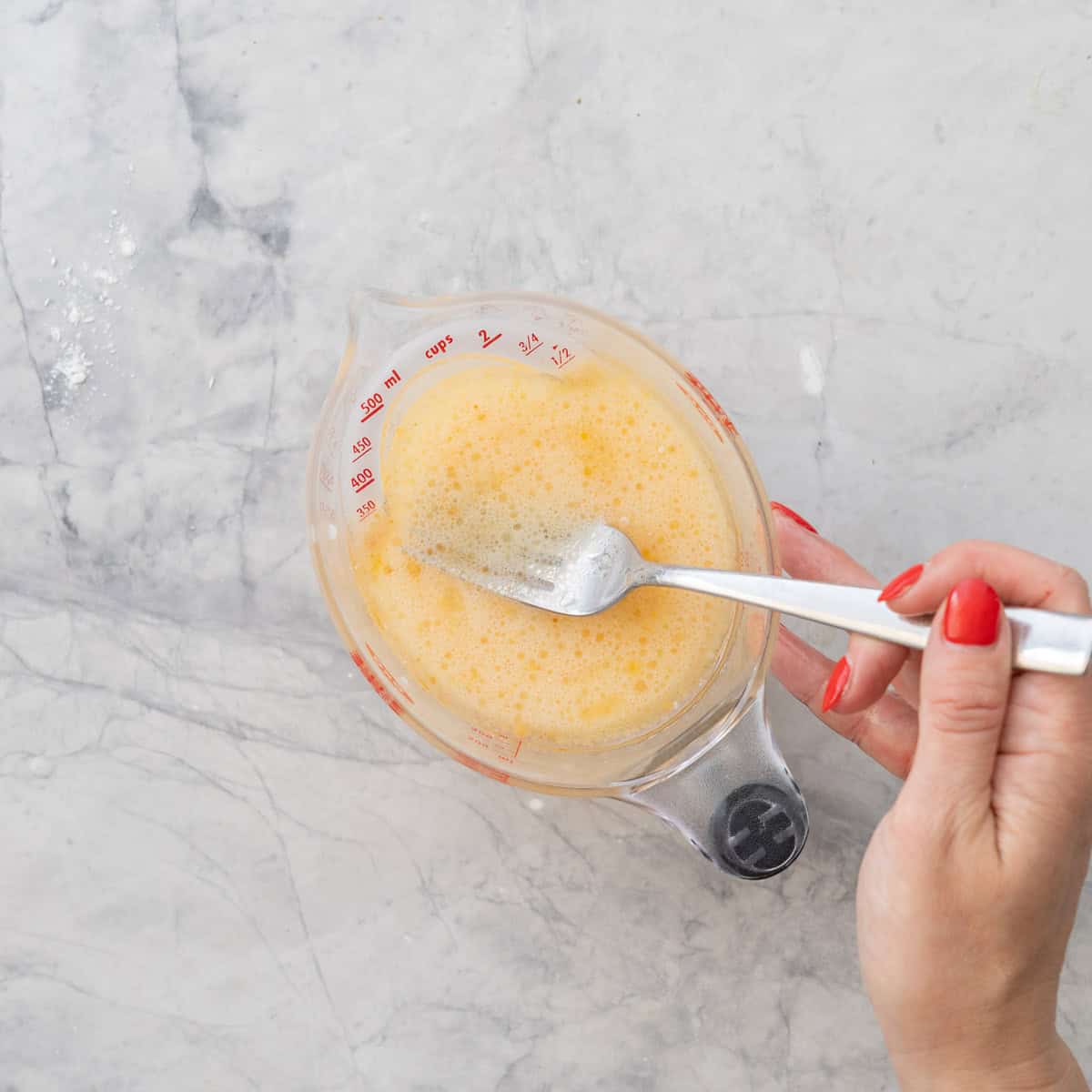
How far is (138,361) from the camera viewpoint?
1.20 meters

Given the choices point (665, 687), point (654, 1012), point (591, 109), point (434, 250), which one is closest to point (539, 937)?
point (654, 1012)

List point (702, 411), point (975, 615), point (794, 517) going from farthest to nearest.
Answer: point (794, 517) → point (702, 411) → point (975, 615)

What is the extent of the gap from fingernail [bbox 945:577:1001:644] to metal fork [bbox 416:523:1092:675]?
3 centimetres

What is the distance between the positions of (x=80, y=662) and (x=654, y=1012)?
786mm

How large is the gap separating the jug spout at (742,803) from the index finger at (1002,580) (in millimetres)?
213

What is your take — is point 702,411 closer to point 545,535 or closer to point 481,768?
point 545,535

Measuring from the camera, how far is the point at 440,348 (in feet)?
3.50

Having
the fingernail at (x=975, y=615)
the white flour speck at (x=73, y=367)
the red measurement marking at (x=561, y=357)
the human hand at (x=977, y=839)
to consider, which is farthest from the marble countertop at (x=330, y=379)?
the fingernail at (x=975, y=615)

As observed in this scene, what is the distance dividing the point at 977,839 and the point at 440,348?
0.68m

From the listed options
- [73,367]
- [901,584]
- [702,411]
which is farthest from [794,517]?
[73,367]

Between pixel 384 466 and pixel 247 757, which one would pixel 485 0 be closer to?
pixel 384 466

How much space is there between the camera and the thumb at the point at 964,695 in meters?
0.79

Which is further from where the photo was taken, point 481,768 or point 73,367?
point 73,367

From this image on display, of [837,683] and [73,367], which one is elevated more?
[73,367]
